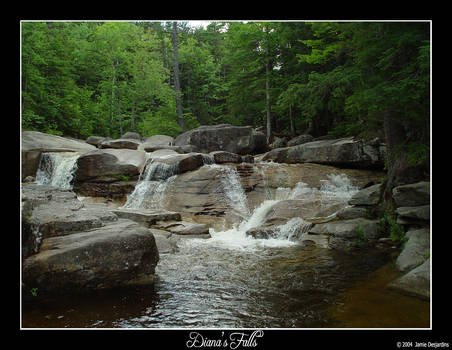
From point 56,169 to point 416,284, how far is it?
1444 centimetres

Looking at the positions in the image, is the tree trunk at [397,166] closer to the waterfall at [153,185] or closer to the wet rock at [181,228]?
the wet rock at [181,228]

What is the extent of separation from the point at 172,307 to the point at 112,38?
86.9 ft

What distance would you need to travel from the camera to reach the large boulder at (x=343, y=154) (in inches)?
523

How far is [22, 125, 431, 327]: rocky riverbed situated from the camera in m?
4.48

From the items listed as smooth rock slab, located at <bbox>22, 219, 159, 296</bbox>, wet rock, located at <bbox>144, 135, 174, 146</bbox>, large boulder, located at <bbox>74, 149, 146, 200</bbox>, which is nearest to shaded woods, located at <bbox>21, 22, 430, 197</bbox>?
wet rock, located at <bbox>144, 135, 174, 146</bbox>

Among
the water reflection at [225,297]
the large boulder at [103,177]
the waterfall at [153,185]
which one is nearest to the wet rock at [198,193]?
the waterfall at [153,185]

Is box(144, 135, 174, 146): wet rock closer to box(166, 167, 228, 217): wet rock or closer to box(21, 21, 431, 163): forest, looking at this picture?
box(21, 21, 431, 163): forest

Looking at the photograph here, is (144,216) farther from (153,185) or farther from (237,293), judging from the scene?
(237,293)

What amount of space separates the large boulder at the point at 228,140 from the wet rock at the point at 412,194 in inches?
434

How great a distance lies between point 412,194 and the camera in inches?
296

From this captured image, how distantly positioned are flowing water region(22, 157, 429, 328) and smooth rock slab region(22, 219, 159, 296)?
0.19 meters

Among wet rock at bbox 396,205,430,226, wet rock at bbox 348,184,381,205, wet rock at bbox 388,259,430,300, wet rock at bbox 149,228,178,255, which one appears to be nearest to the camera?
wet rock at bbox 388,259,430,300

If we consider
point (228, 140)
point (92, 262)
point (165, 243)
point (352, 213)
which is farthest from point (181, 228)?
point (228, 140)

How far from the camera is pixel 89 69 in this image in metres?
28.1
